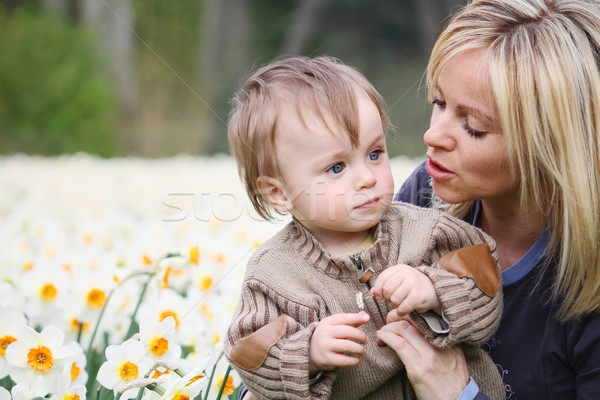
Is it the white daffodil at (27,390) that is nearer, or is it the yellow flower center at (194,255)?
the white daffodil at (27,390)

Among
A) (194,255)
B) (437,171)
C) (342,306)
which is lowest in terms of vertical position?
(194,255)

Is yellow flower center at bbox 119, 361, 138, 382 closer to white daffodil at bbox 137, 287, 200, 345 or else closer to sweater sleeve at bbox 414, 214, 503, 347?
white daffodil at bbox 137, 287, 200, 345

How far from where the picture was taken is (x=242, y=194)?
523cm

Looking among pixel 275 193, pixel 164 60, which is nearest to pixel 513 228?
pixel 275 193

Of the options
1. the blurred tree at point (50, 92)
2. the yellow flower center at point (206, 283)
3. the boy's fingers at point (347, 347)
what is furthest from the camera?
the blurred tree at point (50, 92)

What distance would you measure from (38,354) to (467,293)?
1115 mm

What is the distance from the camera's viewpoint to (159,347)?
1919 millimetres

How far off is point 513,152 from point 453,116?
0.58ft

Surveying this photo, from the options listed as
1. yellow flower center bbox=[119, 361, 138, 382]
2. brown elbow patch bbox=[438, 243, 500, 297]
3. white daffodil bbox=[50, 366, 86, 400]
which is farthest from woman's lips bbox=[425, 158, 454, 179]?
white daffodil bbox=[50, 366, 86, 400]

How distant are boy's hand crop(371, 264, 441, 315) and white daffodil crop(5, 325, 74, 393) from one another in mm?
859

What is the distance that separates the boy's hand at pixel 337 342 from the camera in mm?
1599

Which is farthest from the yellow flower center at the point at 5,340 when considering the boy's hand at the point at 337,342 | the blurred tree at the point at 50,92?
the blurred tree at the point at 50,92

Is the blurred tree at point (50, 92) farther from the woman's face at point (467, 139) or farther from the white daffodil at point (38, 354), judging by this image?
the woman's face at point (467, 139)

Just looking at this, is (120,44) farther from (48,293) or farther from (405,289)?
(405,289)
